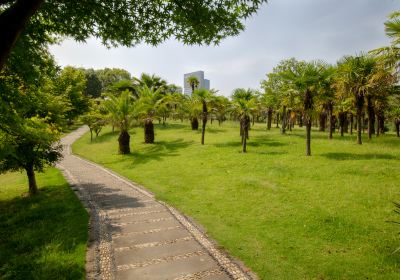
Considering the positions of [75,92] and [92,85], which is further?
[92,85]

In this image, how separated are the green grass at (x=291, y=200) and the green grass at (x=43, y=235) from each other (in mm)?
4054

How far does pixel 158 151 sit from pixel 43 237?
1636 cm

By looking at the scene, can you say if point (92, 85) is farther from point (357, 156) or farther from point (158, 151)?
point (357, 156)

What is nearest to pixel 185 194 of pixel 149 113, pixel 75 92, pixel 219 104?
pixel 219 104

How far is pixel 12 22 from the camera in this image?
359 centimetres

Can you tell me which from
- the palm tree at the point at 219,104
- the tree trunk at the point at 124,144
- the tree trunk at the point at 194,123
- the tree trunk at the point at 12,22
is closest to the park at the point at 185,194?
the tree trunk at the point at 12,22

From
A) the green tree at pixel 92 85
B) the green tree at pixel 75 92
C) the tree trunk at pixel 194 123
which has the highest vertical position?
the green tree at pixel 92 85

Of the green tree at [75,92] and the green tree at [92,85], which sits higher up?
the green tree at [92,85]

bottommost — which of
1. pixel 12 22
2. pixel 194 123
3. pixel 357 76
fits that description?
pixel 194 123

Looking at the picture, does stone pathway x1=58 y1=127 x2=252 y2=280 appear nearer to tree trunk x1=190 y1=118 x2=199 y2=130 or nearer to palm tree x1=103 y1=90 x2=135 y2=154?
palm tree x1=103 y1=90 x2=135 y2=154

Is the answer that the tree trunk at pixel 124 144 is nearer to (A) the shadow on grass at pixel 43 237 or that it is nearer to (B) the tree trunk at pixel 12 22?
(A) the shadow on grass at pixel 43 237

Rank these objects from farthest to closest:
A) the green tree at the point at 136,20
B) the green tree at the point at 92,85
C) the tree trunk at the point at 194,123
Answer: the green tree at the point at 92,85, the tree trunk at the point at 194,123, the green tree at the point at 136,20

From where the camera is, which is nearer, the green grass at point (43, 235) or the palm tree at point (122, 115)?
the green grass at point (43, 235)

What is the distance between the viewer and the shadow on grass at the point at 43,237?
7.39 meters
